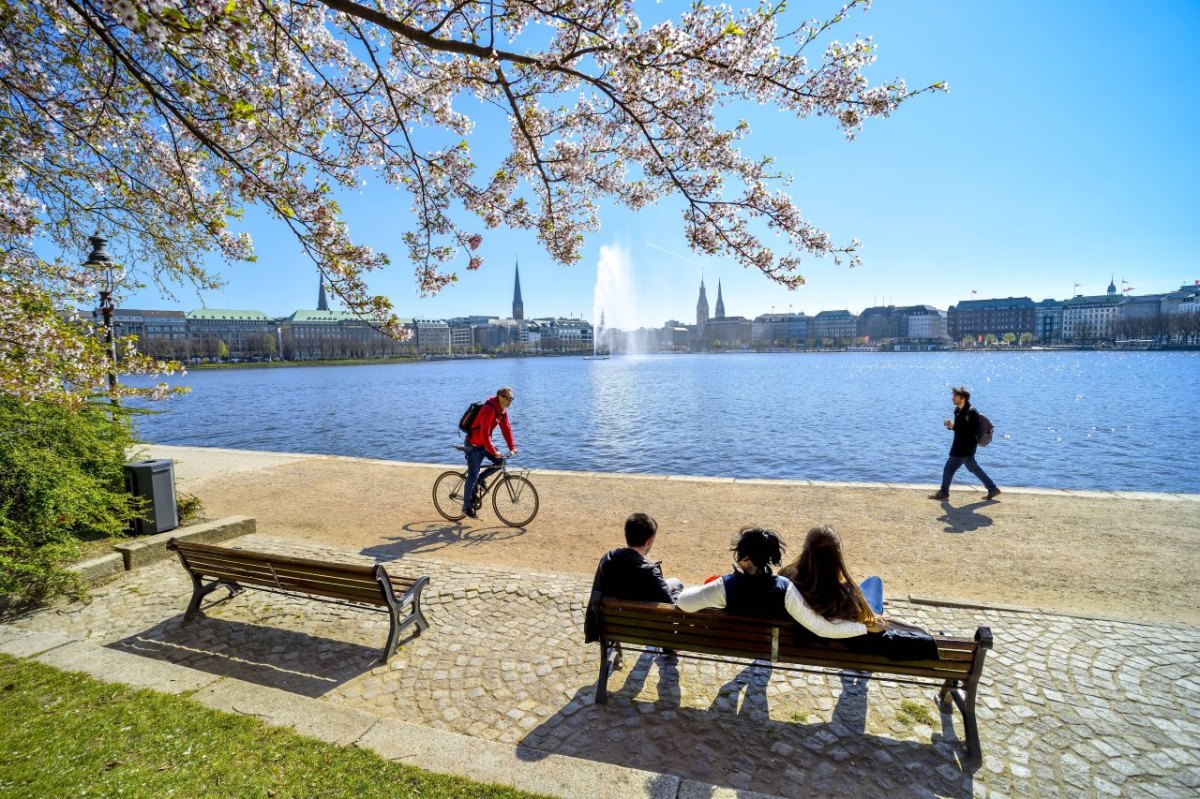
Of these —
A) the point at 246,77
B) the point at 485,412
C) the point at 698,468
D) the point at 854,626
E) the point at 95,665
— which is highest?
the point at 246,77

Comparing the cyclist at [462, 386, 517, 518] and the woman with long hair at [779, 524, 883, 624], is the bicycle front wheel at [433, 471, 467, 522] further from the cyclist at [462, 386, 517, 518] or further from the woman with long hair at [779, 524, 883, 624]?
the woman with long hair at [779, 524, 883, 624]

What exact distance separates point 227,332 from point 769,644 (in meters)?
218

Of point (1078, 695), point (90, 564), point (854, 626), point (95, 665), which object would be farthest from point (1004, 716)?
point (90, 564)

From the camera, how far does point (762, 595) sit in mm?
4254

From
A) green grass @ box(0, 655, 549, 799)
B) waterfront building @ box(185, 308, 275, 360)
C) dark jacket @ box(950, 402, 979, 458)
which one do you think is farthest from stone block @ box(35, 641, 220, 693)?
waterfront building @ box(185, 308, 275, 360)

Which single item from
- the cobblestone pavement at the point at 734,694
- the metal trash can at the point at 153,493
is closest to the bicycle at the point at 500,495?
the cobblestone pavement at the point at 734,694

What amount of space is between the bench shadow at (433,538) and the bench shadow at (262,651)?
2272 mm

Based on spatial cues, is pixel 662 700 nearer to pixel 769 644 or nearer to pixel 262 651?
pixel 769 644

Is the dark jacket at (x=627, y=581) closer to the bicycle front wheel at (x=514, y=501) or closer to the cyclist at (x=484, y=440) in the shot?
the cyclist at (x=484, y=440)

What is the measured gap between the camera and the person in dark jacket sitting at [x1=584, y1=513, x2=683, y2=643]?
15.4 ft

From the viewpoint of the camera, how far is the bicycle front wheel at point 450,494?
10602 mm

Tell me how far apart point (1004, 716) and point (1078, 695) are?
2.49ft

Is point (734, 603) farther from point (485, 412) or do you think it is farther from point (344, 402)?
point (344, 402)

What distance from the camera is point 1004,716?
4.40 m
